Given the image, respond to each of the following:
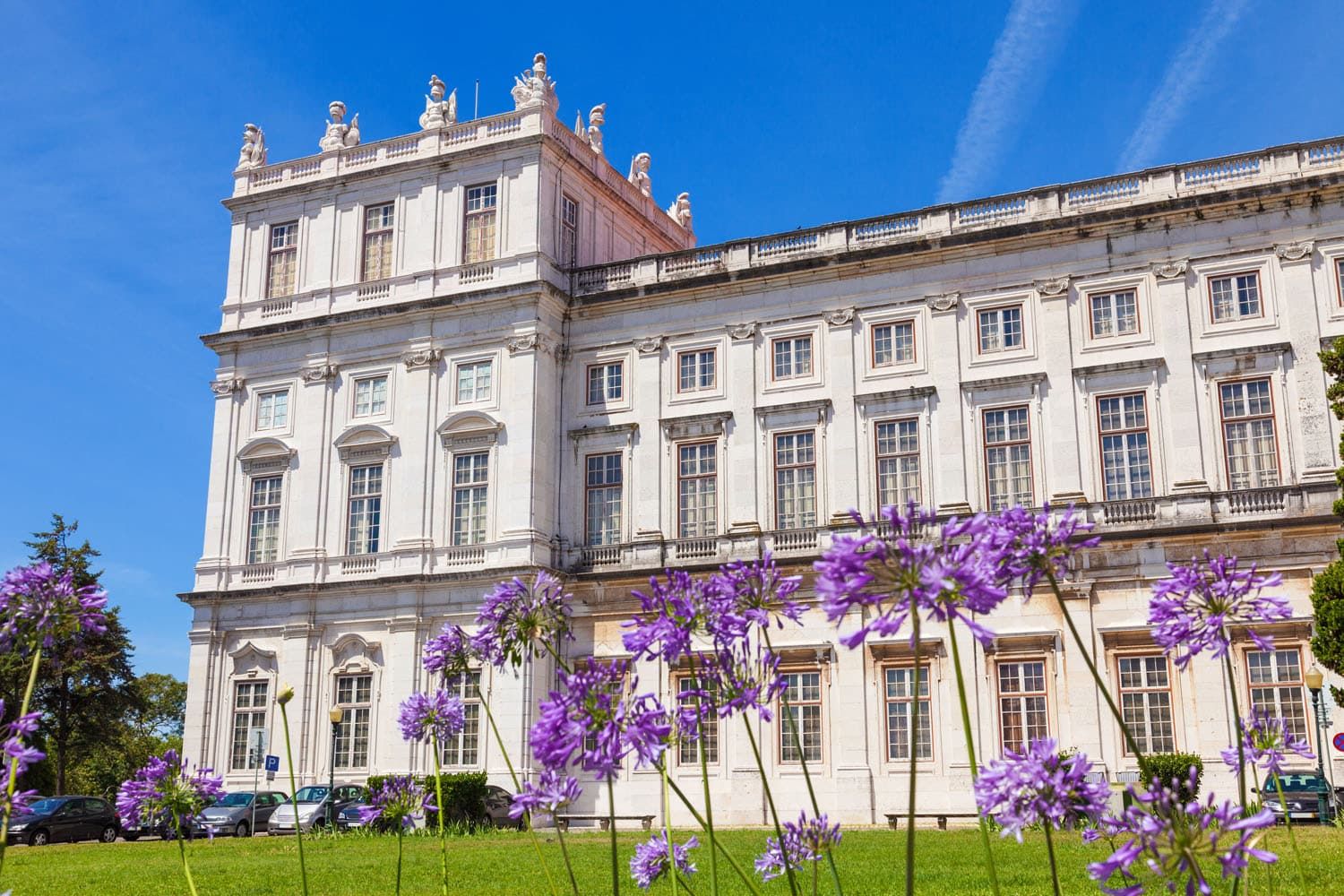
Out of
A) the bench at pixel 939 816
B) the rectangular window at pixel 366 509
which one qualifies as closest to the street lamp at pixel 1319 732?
the bench at pixel 939 816

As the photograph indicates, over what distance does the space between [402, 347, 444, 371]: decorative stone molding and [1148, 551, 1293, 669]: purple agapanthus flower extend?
103 ft

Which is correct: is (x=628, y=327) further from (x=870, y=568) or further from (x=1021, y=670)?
(x=870, y=568)

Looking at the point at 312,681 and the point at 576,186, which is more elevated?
the point at 576,186

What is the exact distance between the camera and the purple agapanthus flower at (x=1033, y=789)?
4.72 meters

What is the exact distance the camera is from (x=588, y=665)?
5.35 m

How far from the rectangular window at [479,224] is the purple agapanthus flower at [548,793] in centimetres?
3085

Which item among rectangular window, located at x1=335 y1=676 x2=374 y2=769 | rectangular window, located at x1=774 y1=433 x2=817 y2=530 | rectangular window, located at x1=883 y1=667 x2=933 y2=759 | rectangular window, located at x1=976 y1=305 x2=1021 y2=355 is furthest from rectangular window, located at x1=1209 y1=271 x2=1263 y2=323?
Result: rectangular window, located at x1=335 y1=676 x2=374 y2=769

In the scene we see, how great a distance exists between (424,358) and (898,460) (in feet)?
42.2

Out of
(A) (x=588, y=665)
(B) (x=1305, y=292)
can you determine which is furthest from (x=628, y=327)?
(A) (x=588, y=665)

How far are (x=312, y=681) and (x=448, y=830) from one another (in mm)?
8715

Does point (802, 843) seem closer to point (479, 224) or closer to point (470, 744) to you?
point (470, 744)

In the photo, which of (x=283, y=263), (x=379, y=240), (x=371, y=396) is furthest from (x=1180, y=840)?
(x=283, y=263)

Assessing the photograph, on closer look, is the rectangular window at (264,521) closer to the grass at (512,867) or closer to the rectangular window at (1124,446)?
the grass at (512,867)

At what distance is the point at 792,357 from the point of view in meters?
33.3
